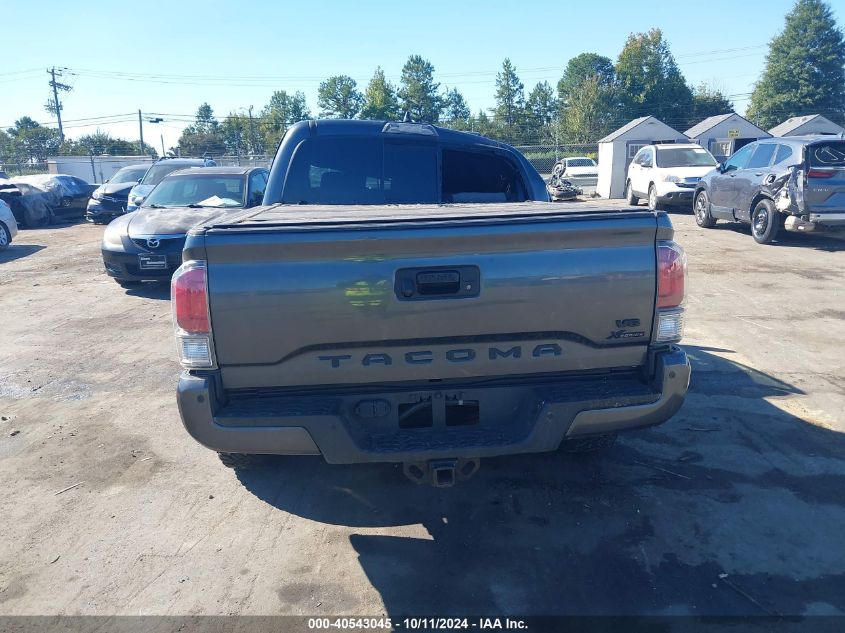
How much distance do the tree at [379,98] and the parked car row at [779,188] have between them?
6166 centimetres

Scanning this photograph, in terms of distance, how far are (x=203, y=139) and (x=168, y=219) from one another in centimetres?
7825

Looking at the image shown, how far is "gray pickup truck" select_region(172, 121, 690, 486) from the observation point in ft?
8.53

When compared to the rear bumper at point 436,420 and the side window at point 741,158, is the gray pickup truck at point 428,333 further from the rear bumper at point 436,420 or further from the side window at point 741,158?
the side window at point 741,158

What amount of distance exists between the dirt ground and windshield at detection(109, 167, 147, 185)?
49.8ft

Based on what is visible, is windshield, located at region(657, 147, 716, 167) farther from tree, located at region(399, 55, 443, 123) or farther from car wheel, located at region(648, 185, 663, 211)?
tree, located at region(399, 55, 443, 123)

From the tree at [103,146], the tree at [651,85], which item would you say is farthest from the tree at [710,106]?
the tree at [103,146]

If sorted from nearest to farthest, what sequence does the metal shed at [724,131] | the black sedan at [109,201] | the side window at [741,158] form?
the side window at [741,158] < the black sedan at [109,201] < the metal shed at [724,131]

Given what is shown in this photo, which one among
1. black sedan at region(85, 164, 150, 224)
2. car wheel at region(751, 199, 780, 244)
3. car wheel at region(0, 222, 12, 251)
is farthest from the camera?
black sedan at region(85, 164, 150, 224)

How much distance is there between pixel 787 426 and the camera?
14.3 feet

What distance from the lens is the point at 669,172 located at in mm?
17125

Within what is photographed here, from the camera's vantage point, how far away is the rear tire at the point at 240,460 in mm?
3523

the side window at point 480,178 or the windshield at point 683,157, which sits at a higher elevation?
the windshield at point 683,157

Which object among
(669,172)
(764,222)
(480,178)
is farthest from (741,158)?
(480,178)

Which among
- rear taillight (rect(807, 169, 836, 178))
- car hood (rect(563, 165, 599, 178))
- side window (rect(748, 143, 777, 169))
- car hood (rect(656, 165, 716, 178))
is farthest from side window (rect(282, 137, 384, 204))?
car hood (rect(563, 165, 599, 178))
